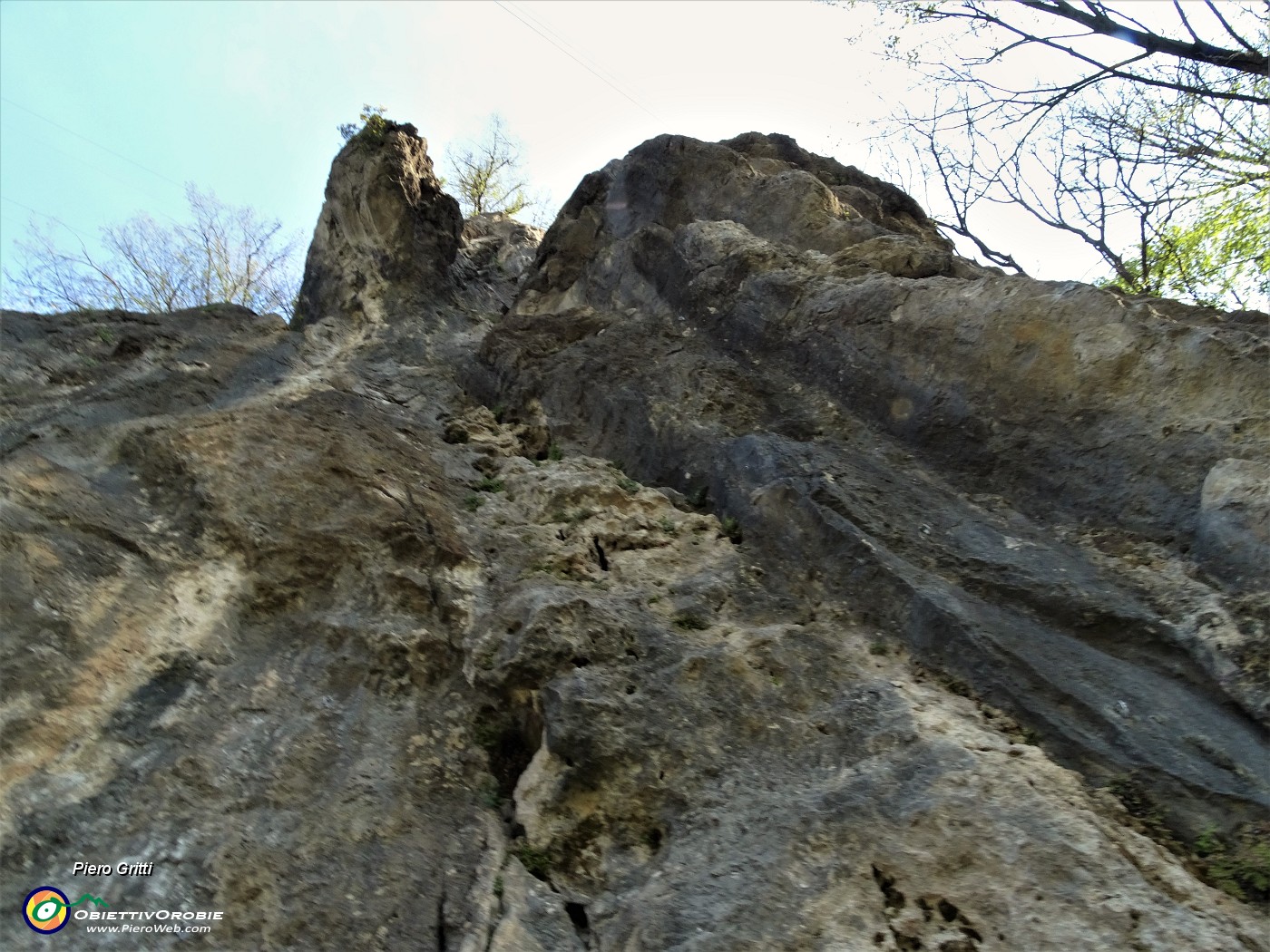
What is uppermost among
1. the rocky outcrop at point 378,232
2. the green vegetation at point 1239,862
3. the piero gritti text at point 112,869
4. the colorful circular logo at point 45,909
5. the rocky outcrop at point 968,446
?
the rocky outcrop at point 378,232

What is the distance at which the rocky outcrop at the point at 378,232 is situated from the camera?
1319 centimetres

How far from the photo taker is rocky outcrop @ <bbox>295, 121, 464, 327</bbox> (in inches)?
519

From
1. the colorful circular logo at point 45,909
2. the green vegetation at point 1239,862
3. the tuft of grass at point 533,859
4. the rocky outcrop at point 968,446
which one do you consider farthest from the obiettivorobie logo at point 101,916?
the green vegetation at point 1239,862

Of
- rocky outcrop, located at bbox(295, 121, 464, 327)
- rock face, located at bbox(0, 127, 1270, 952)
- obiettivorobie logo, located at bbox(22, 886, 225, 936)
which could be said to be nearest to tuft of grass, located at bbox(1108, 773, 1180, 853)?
rock face, located at bbox(0, 127, 1270, 952)

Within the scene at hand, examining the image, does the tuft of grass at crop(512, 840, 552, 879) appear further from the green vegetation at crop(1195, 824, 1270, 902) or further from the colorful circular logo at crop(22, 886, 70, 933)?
the green vegetation at crop(1195, 824, 1270, 902)

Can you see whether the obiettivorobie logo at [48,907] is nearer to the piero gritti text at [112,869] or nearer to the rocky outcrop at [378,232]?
the piero gritti text at [112,869]

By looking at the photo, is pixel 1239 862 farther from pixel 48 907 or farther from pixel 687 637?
pixel 48 907

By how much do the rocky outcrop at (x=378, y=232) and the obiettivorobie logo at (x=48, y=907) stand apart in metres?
9.20

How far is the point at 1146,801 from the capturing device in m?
4.95

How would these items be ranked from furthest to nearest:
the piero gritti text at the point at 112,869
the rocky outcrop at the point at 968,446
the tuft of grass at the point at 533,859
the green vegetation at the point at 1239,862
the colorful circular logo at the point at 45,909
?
the rocky outcrop at the point at 968,446, the tuft of grass at the point at 533,859, the piero gritti text at the point at 112,869, the colorful circular logo at the point at 45,909, the green vegetation at the point at 1239,862

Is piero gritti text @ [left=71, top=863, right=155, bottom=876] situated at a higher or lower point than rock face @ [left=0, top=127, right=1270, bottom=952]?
lower

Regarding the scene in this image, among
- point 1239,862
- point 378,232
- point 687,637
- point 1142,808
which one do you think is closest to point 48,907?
point 687,637

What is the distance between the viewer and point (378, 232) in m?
13.6

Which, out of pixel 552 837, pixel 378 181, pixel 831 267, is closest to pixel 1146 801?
pixel 552 837
